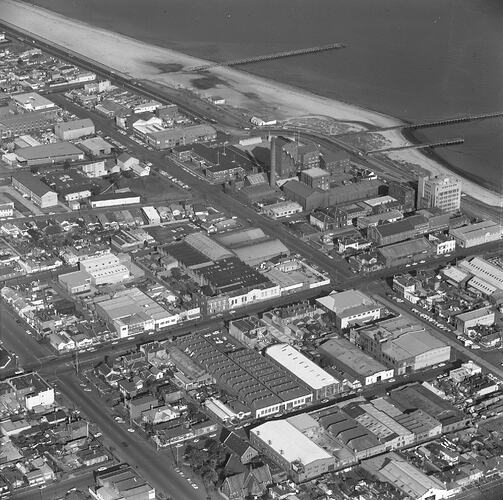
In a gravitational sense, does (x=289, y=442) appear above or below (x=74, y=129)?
above

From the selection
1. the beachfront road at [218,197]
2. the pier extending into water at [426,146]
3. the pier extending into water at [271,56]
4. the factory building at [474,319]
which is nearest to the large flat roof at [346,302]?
the beachfront road at [218,197]

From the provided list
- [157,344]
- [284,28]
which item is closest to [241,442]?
[157,344]

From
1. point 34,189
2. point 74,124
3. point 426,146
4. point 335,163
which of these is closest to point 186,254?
point 34,189

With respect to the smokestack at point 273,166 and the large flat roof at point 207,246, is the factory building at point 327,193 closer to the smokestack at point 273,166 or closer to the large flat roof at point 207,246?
the smokestack at point 273,166

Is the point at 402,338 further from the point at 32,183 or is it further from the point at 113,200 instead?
the point at 32,183

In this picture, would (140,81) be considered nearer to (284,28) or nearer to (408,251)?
(284,28)

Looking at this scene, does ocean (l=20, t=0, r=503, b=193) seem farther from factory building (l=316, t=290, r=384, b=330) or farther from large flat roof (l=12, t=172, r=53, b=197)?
large flat roof (l=12, t=172, r=53, b=197)

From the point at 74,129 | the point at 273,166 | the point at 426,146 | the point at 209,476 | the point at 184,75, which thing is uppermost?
the point at 273,166
